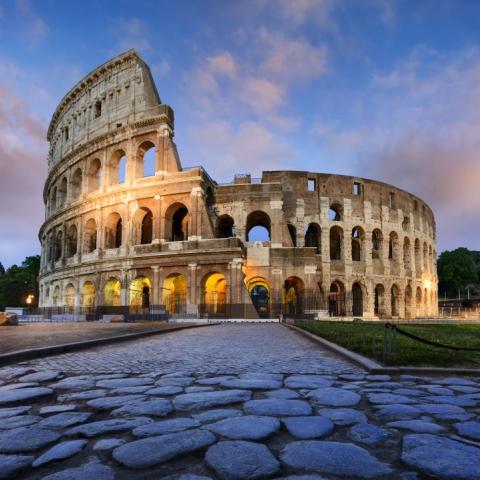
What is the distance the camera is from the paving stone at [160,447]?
2.13 m

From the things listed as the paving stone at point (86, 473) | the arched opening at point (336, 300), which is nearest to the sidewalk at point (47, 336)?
the paving stone at point (86, 473)

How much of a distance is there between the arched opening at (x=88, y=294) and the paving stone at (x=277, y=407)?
3181cm

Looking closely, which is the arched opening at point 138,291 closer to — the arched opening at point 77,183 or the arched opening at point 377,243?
the arched opening at point 77,183

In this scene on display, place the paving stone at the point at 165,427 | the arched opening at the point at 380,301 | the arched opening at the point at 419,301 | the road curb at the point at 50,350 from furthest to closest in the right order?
the arched opening at the point at 419,301 → the arched opening at the point at 380,301 → the road curb at the point at 50,350 → the paving stone at the point at 165,427

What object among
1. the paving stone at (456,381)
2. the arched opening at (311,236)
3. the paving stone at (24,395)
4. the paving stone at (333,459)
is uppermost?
the arched opening at (311,236)

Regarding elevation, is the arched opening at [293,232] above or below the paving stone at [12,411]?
above

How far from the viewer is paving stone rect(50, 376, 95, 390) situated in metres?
4.14

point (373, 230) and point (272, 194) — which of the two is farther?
point (373, 230)

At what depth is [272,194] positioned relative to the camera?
99.3 ft

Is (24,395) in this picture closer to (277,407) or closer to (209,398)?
(209,398)

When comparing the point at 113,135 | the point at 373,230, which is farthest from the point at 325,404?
the point at 373,230

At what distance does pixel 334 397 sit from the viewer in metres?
3.64

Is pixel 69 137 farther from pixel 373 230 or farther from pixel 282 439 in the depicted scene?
pixel 282 439

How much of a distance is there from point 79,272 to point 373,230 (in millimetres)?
25464
